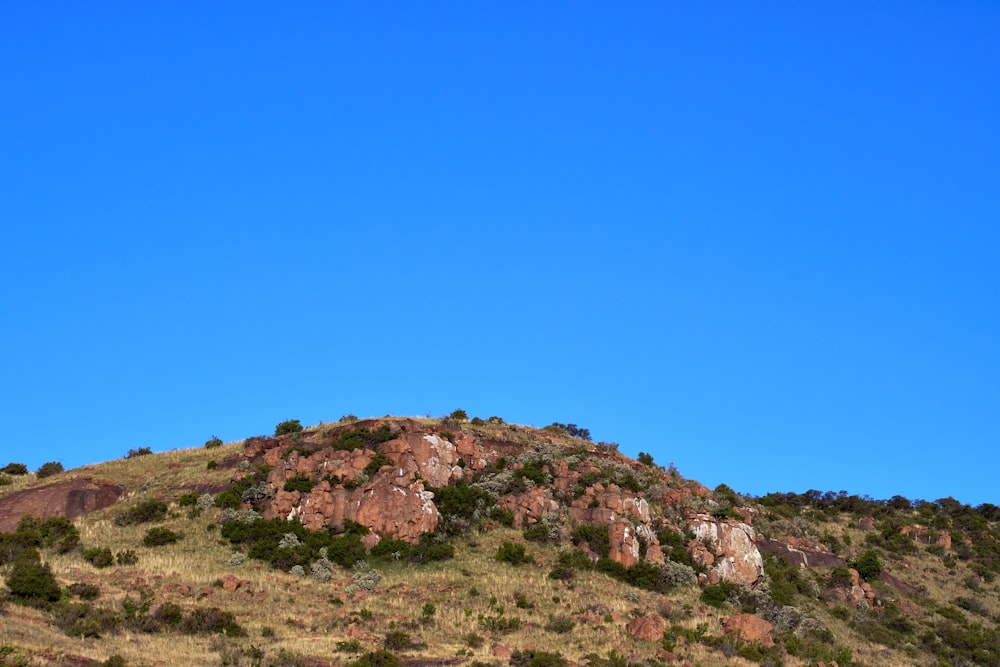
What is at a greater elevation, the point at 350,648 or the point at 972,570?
the point at 972,570

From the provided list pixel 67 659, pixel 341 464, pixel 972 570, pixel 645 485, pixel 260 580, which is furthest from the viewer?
pixel 972 570

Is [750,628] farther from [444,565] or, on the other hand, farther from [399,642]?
[399,642]

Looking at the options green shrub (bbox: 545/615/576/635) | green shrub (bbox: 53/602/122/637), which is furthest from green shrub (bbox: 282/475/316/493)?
green shrub (bbox: 545/615/576/635)

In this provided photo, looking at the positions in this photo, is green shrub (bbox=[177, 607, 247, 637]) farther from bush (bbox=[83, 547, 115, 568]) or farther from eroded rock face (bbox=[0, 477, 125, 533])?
eroded rock face (bbox=[0, 477, 125, 533])

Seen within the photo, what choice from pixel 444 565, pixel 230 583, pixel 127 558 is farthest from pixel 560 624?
pixel 127 558

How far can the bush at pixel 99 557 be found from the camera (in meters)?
51.8

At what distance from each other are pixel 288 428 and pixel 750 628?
121 ft

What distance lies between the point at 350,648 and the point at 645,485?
30.2 meters

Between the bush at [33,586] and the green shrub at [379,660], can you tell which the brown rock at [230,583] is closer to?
the bush at [33,586]

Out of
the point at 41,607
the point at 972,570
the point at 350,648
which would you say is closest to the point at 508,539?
the point at 350,648

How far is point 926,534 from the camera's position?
80.3 meters

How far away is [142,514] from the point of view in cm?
5975

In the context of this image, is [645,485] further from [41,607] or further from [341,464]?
[41,607]

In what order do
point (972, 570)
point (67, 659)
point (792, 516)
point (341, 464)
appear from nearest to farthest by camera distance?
point (67, 659)
point (341, 464)
point (972, 570)
point (792, 516)
